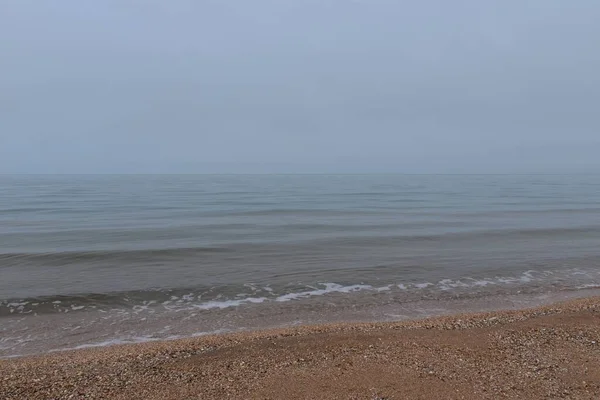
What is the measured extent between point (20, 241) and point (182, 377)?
1677 centimetres

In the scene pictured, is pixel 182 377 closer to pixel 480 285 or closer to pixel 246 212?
pixel 480 285

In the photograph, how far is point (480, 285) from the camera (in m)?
11.1

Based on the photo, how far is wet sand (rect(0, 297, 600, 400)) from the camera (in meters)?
4.73

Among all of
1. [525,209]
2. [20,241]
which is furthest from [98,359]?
[525,209]

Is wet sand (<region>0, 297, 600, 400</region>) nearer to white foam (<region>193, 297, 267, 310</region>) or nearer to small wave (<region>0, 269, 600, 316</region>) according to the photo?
white foam (<region>193, 297, 267, 310</region>)

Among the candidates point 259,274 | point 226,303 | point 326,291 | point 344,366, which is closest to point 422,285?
point 326,291

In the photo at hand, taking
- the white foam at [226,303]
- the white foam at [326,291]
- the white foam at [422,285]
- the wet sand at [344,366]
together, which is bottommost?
the white foam at [226,303]

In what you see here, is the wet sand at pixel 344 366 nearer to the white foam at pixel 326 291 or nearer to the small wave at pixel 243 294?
the small wave at pixel 243 294

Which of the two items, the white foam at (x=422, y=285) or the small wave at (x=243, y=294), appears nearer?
the small wave at (x=243, y=294)

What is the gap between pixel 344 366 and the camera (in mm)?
5367

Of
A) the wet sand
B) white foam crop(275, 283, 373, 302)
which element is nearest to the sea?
white foam crop(275, 283, 373, 302)

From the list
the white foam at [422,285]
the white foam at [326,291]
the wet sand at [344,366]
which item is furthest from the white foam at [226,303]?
the white foam at [422,285]

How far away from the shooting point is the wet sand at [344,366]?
4.73 m

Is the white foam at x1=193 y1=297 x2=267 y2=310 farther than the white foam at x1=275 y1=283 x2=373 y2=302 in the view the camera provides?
No
